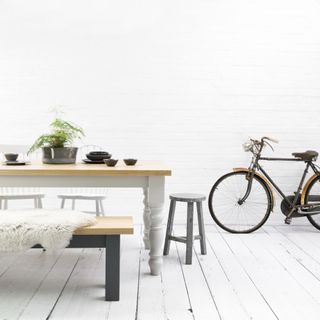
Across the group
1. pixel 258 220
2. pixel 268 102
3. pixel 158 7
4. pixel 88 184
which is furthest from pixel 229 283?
pixel 158 7

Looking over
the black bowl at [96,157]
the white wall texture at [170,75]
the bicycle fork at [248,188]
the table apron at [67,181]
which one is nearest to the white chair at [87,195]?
the white wall texture at [170,75]

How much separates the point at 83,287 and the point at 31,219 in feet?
1.95

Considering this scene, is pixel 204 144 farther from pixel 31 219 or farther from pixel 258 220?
pixel 31 219

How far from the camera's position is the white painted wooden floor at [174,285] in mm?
2848

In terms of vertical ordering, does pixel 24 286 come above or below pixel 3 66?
below

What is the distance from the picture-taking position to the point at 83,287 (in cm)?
324

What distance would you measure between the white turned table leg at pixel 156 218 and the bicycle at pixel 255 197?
175 cm

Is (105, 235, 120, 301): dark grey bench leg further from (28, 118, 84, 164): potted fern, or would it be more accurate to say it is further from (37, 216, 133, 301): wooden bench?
(28, 118, 84, 164): potted fern

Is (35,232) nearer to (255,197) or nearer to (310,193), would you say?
(255,197)

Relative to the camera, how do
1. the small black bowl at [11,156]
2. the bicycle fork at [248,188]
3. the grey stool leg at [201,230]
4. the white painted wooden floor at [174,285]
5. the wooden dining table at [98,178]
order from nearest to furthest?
the white painted wooden floor at [174,285] < the wooden dining table at [98,178] < the small black bowl at [11,156] < the grey stool leg at [201,230] < the bicycle fork at [248,188]

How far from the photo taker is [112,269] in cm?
299

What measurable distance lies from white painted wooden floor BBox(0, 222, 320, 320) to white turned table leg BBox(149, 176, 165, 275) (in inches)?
4.2

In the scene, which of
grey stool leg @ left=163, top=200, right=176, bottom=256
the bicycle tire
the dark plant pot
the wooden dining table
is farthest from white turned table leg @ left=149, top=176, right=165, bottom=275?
the bicycle tire

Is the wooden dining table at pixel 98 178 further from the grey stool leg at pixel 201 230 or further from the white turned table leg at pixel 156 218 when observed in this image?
the grey stool leg at pixel 201 230
